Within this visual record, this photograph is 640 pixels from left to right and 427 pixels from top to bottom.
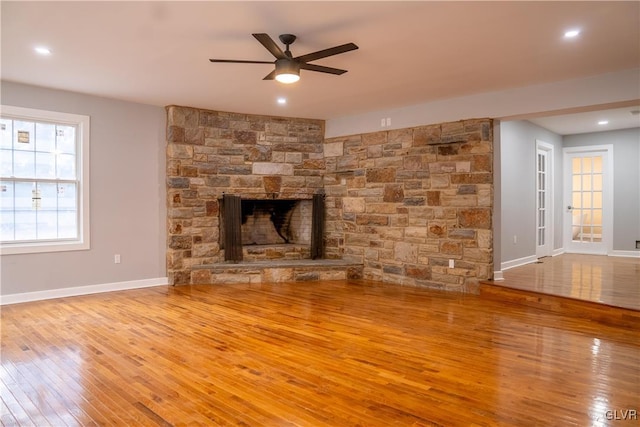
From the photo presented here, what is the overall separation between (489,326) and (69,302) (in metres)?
4.78

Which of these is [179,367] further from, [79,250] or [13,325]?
[79,250]

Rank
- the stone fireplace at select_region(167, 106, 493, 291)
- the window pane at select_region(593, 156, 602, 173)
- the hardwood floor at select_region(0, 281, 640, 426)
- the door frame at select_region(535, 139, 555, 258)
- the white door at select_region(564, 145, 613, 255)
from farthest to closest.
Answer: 1. the window pane at select_region(593, 156, 602, 173)
2. the white door at select_region(564, 145, 613, 255)
3. the door frame at select_region(535, 139, 555, 258)
4. the stone fireplace at select_region(167, 106, 493, 291)
5. the hardwood floor at select_region(0, 281, 640, 426)

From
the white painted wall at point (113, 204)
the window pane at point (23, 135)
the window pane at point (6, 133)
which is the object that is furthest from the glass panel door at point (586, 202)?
the window pane at point (6, 133)

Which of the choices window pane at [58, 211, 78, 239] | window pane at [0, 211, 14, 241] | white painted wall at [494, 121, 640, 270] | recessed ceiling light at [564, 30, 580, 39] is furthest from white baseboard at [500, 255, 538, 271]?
window pane at [0, 211, 14, 241]

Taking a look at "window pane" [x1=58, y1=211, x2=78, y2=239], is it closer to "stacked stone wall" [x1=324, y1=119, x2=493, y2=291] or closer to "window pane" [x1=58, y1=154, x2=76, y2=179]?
"window pane" [x1=58, y1=154, x2=76, y2=179]

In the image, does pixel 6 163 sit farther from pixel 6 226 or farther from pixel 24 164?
pixel 6 226

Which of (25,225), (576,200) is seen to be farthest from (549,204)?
(25,225)

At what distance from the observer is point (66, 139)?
5.35 metres

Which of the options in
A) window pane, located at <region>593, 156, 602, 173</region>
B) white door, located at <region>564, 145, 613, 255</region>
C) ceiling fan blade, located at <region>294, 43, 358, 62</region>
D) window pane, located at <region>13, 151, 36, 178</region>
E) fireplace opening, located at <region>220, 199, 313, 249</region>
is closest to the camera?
ceiling fan blade, located at <region>294, 43, 358, 62</region>

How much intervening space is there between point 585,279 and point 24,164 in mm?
7431

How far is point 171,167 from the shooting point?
6000 mm

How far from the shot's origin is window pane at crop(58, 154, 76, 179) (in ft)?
17.4

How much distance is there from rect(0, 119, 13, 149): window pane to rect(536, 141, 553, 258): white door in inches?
317

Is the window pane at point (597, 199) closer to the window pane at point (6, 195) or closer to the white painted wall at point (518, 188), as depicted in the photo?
the white painted wall at point (518, 188)
